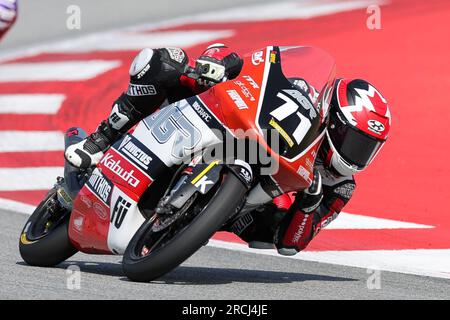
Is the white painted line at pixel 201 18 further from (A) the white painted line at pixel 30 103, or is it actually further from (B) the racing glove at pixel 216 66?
(B) the racing glove at pixel 216 66

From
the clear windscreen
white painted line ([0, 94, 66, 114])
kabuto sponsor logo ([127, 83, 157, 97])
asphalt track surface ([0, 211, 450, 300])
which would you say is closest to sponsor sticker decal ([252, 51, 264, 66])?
the clear windscreen

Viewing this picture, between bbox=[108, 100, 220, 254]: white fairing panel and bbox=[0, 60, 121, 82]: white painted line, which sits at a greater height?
bbox=[108, 100, 220, 254]: white fairing panel

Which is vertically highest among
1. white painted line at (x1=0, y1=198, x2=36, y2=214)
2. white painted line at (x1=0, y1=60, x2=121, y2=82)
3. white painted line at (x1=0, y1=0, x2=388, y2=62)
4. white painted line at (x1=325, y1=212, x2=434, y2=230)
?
white painted line at (x1=325, y1=212, x2=434, y2=230)

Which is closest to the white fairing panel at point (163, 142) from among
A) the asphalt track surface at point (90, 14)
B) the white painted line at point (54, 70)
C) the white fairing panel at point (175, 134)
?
the white fairing panel at point (175, 134)

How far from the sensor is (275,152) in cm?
576

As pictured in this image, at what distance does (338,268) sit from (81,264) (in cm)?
157

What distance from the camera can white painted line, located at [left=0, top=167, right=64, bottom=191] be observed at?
9.73 metres

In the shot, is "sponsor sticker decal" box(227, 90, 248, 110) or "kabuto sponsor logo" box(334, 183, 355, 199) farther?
"kabuto sponsor logo" box(334, 183, 355, 199)

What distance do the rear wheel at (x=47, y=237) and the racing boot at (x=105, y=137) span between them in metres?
0.34

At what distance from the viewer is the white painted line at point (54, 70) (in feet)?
43.4

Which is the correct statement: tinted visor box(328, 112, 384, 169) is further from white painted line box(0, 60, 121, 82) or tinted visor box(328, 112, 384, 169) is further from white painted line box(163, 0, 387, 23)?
white painted line box(163, 0, 387, 23)

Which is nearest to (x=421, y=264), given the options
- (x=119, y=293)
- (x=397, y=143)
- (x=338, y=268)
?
(x=338, y=268)

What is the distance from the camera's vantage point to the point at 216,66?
614cm

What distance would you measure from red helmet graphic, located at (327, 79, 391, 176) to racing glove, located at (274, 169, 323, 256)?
0.74 ft
